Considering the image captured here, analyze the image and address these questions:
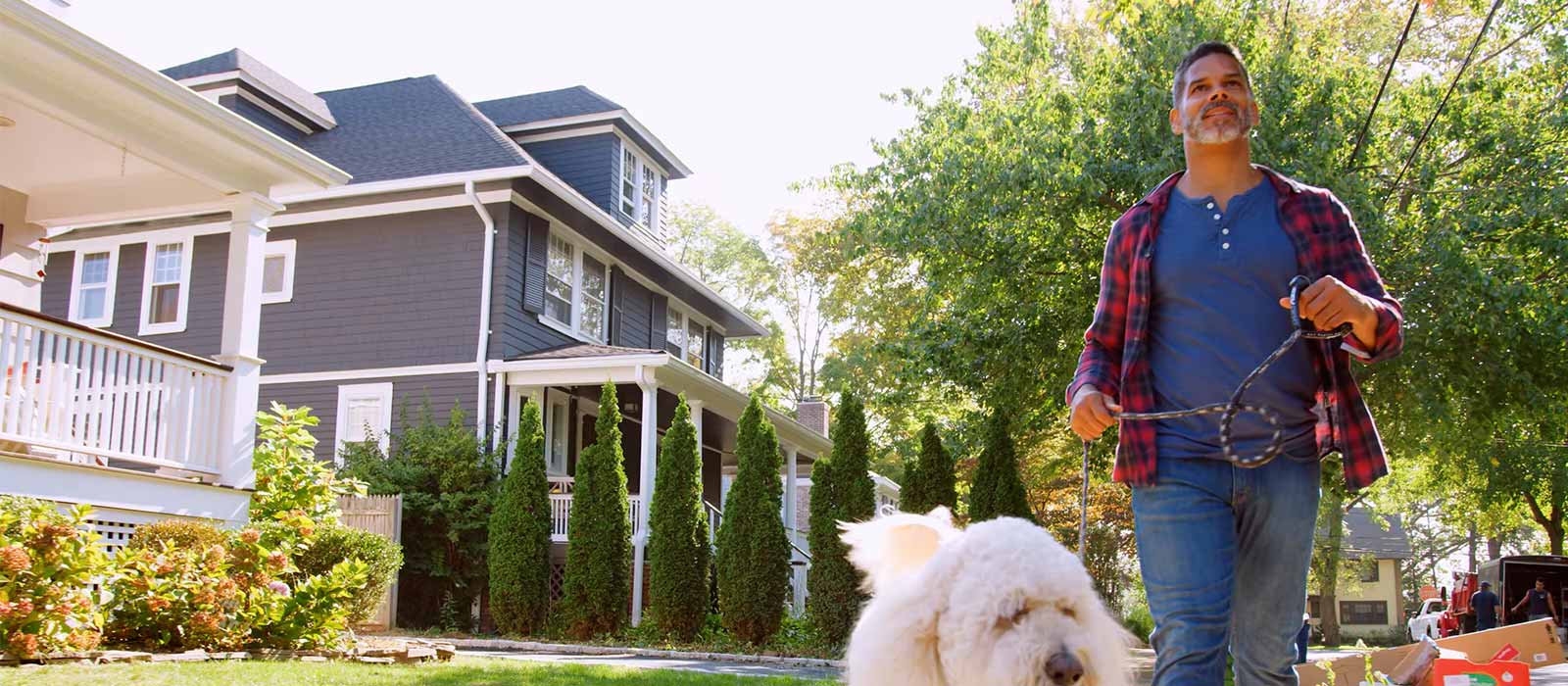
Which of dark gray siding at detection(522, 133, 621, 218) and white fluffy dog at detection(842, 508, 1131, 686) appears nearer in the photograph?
white fluffy dog at detection(842, 508, 1131, 686)

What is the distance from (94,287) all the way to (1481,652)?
63.6ft

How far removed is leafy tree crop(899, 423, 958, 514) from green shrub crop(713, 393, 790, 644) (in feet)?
5.39

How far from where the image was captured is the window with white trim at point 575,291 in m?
19.1

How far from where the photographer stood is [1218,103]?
2.90 metres

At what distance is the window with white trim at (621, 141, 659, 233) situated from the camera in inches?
855

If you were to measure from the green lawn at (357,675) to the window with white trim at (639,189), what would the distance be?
1335cm

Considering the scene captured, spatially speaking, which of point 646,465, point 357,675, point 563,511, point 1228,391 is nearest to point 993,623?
point 1228,391

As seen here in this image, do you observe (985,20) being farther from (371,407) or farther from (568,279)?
(371,407)

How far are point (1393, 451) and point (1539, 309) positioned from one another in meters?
3.53

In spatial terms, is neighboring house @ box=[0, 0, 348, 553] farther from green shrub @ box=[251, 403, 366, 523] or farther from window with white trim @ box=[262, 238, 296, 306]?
window with white trim @ box=[262, 238, 296, 306]

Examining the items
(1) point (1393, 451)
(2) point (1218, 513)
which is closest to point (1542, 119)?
(1) point (1393, 451)

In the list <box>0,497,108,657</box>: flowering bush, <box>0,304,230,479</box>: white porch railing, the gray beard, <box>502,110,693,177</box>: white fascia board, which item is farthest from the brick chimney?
the gray beard

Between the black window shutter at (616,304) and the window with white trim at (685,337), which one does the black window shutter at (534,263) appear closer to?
the black window shutter at (616,304)

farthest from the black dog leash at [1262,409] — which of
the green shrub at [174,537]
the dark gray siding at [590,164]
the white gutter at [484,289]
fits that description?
the dark gray siding at [590,164]
